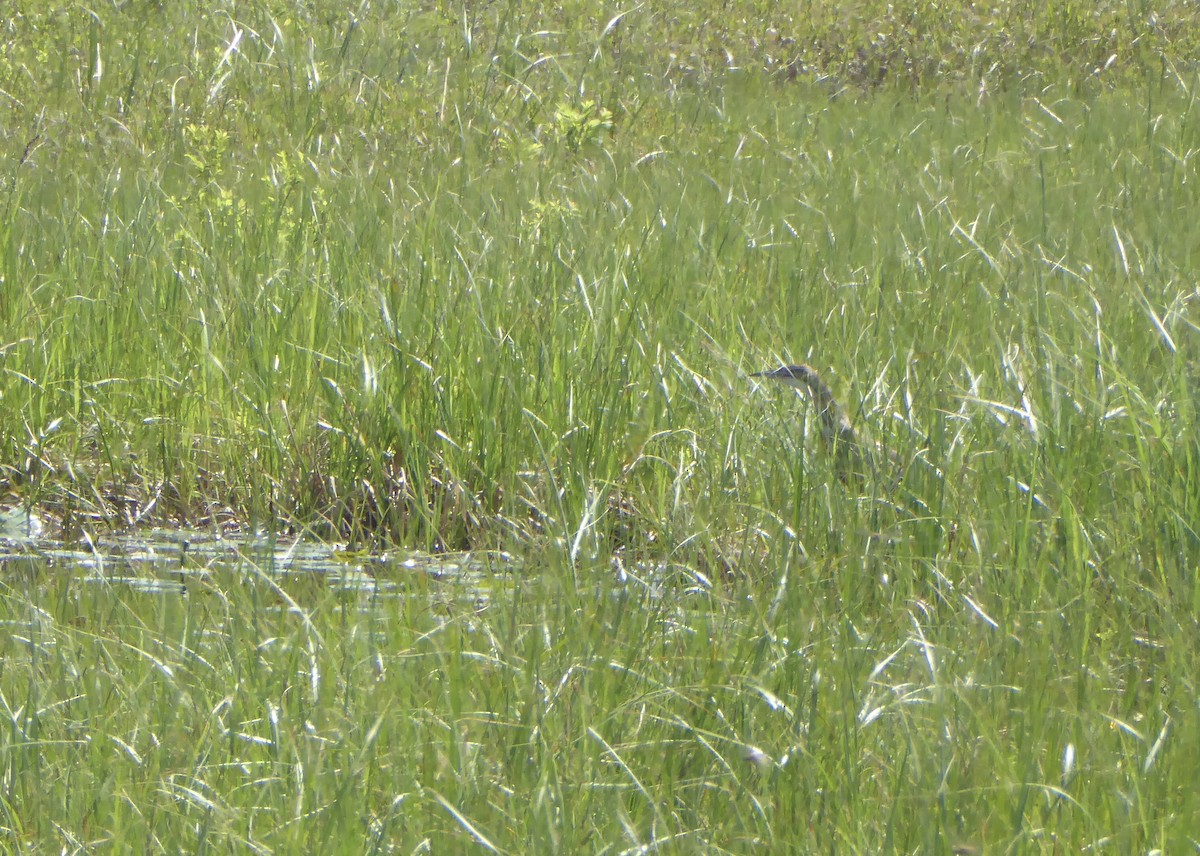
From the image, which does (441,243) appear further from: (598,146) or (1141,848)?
(1141,848)

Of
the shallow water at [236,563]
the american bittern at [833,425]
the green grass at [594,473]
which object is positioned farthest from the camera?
the american bittern at [833,425]

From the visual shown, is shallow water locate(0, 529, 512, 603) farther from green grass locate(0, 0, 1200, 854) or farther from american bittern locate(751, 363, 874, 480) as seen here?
american bittern locate(751, 363, 874, 480)

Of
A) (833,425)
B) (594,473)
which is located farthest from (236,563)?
(833,425)

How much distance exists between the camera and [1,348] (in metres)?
3.97

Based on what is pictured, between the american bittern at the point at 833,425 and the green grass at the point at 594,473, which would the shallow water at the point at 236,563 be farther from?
the american bittern at the point at 833,425

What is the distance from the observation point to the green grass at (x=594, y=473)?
2107mm

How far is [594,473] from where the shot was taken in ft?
11.9

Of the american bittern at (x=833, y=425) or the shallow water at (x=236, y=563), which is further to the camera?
the american bittern at (x=833, y=425)

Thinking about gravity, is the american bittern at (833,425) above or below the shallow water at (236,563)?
above

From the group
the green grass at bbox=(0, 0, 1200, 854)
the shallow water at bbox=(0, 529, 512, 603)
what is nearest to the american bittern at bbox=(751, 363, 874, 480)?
the green grass at bbox=(0, 0, 1200, 854)

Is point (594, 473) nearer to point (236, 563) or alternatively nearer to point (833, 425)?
point (833, 425)

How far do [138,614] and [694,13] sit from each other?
29.6 feet

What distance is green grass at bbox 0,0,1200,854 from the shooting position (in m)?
2.11

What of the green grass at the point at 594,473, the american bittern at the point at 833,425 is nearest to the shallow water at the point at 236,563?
the green grass at the point at 594,473
